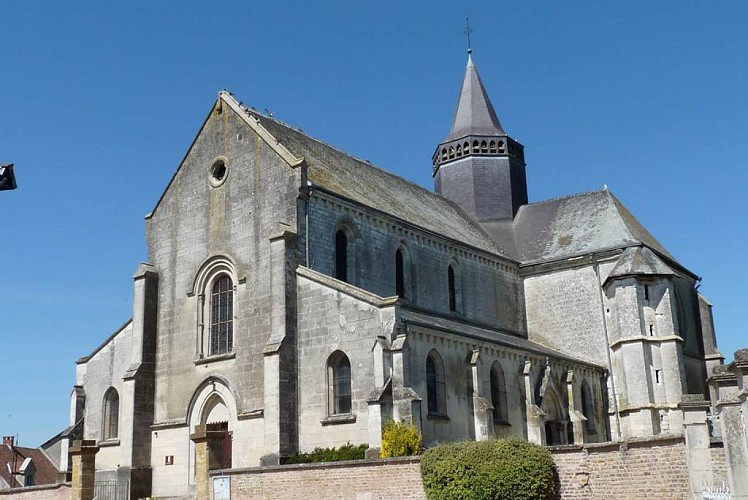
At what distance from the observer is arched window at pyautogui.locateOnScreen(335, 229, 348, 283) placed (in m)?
29.7

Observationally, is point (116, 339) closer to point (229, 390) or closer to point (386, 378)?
point (229, 390)

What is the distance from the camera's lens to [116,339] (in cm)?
3353

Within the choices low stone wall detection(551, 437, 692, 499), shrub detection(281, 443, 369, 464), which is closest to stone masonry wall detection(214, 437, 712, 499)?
low stone wall detection(551, 437, 692, 499)

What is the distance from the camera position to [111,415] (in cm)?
3284

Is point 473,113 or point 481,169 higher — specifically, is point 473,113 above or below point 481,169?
above

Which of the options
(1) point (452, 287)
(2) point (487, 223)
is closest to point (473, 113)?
(2) point (487, 223)

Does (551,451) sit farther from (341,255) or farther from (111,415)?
(111,415)

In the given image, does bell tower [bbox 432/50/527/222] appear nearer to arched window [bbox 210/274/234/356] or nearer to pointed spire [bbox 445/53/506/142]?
pointed spire [bbox 445/53/506/142]

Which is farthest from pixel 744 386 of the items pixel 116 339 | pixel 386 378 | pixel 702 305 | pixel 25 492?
pixel 702 305

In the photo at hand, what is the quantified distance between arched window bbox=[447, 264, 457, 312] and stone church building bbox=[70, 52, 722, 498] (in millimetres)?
103

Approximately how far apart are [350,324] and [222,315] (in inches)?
237

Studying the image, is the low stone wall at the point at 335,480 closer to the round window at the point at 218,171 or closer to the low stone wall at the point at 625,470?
the low stone wall at the point at 625,470

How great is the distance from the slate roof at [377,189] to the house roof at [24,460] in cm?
2522

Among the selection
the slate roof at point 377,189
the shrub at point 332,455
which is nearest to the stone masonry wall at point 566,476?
the shrub at point 332,455
